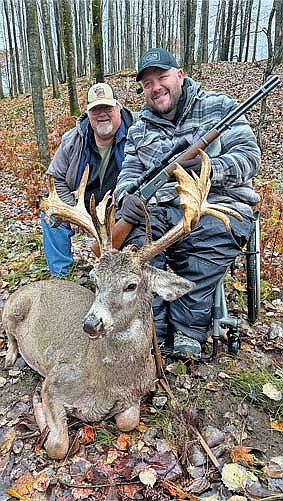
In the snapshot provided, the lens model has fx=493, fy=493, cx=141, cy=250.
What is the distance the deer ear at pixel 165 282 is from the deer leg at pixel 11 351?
1.97m

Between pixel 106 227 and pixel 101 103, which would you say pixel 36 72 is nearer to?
pixel 101 103

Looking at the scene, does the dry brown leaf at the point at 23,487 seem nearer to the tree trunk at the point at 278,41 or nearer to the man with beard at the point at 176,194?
the man with beard at the point at 176,194

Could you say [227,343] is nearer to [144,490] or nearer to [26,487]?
[144,490]

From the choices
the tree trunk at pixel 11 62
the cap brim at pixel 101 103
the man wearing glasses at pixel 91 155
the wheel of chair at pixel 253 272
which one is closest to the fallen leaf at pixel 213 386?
the wheel of chair at pixel 253 272

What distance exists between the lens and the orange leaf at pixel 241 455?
342 cm

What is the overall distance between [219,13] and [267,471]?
43589 mm

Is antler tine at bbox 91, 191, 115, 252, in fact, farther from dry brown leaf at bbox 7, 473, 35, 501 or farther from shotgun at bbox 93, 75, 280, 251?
dry brown leaf at bbox 7, 473, 35, 501

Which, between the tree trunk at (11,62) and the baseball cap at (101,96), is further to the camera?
the tree trunk at (11,62)

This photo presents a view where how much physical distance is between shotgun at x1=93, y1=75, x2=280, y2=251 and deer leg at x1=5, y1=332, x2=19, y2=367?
4.80ft

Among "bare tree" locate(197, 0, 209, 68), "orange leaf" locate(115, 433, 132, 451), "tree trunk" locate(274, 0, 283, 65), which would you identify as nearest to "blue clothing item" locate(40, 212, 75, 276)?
"orange leaf" locate(115, 433, 132, 451)

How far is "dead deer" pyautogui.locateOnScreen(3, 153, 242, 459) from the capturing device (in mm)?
3439

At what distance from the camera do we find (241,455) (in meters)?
3.45

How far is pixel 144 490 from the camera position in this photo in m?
3.25

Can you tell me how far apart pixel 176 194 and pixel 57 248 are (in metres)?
2.02
